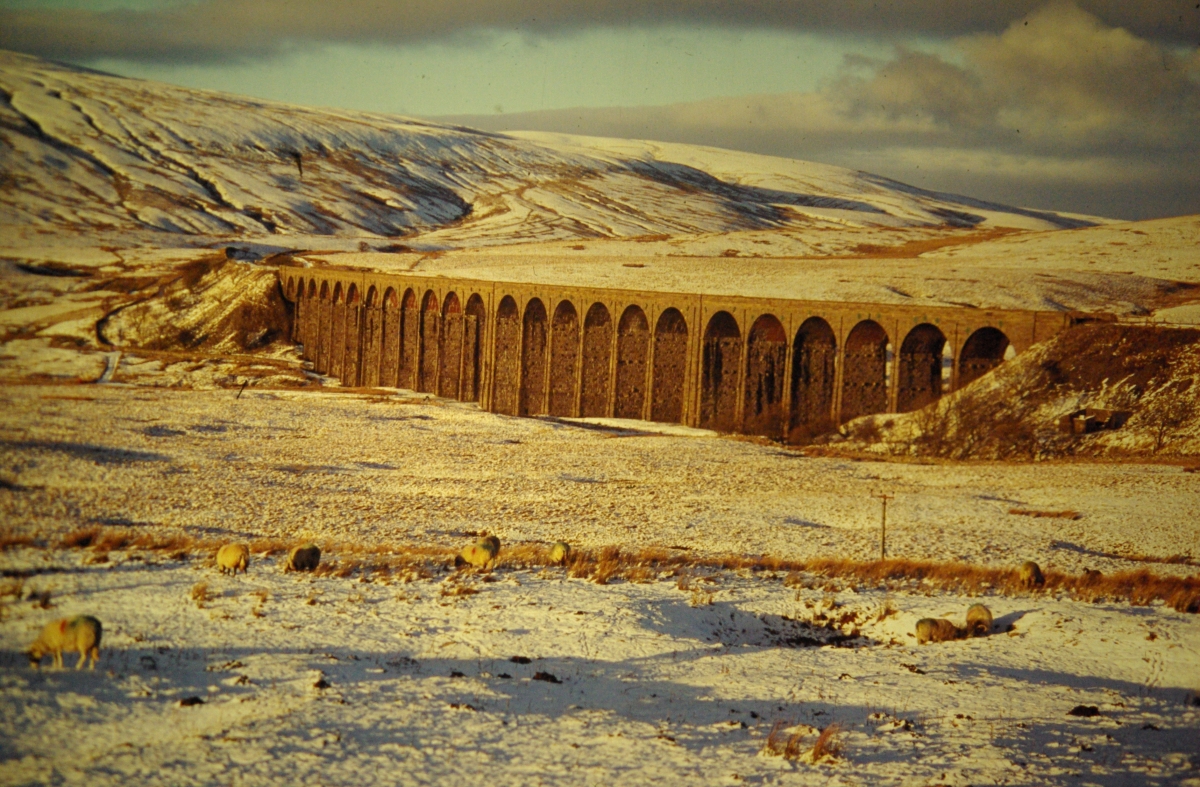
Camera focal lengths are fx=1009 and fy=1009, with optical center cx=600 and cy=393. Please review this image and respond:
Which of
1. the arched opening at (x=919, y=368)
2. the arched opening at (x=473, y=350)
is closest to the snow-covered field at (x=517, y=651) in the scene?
the arched opening at (x=919, y=368)

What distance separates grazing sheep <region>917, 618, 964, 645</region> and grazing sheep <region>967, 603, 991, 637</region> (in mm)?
209

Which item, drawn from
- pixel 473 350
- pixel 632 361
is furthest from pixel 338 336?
pixel 632 361

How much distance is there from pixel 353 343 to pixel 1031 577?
155ft

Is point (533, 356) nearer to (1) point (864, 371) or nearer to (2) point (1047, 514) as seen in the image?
(1) point (864, 371)

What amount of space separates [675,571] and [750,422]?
21.8 m

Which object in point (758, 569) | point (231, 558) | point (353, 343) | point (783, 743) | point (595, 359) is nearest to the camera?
point (783, 743)

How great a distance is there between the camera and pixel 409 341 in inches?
2169

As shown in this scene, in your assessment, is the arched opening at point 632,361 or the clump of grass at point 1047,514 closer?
the clump of grass at point 1047,514

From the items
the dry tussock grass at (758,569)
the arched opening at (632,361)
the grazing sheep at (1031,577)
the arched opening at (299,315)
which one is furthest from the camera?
the arched opening at (299,315)

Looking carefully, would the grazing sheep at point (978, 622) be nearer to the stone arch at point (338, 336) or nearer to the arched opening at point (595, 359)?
the arched opening at point (595, 359)

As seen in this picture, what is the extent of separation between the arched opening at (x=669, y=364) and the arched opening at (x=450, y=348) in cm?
1284

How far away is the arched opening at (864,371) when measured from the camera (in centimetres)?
3606

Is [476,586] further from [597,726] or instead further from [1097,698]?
[1097,698]

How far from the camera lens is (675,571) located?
17.4 metres
